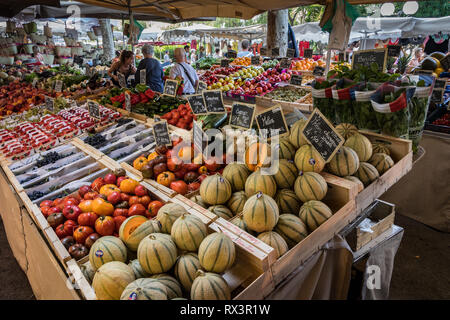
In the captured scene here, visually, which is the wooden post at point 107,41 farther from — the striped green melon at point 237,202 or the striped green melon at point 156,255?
the striped green melon at point 156,255

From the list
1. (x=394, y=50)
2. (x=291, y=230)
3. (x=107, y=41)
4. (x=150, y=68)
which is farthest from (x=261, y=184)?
(x=107, y=41)

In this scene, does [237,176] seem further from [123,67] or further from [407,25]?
[407,25]

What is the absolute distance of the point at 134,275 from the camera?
4.53 ft

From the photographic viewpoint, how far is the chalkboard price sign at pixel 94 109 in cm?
394

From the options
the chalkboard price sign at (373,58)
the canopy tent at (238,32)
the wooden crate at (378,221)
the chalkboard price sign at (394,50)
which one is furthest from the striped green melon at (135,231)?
the canopy tent at (238,32)

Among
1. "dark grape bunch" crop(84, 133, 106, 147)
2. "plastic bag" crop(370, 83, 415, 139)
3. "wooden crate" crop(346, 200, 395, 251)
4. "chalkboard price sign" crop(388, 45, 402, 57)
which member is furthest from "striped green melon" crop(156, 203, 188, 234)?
"chalkboard price sign" crop(388, 45, 402, 57)

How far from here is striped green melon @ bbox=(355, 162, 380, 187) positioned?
6.29 ft

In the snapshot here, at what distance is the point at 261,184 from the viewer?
5.58 ft

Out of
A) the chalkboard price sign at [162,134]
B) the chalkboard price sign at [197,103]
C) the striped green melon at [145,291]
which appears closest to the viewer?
the striped green melon at [145,291]

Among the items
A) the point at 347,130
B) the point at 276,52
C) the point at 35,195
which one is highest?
the point at 276,52

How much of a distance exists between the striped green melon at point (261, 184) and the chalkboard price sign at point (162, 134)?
3.32 feet

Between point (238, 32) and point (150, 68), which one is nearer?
point (150, 68)

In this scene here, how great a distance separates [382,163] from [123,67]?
19.0ft

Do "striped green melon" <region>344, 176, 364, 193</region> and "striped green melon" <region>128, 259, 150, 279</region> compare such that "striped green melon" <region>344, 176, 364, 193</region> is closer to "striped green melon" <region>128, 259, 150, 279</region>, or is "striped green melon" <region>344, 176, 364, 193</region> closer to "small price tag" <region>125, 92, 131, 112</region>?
"striped green melon" <region>128, 259, 150, 279</region>
